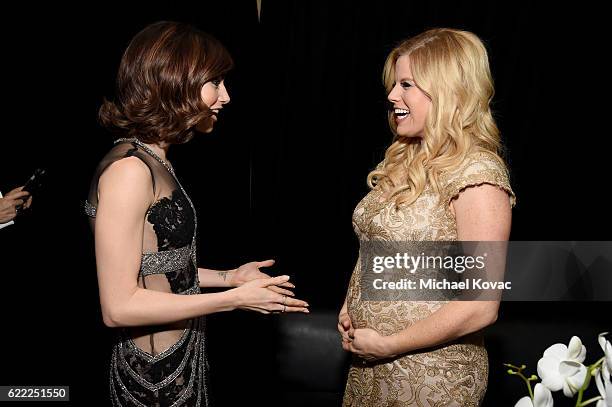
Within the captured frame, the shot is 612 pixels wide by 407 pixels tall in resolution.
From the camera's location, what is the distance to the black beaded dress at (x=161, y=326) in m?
1.51

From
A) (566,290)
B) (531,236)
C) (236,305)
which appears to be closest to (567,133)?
(531,236)

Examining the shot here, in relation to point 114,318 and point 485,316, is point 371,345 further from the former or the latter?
point 114,318

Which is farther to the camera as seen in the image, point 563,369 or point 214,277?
Result: point 214,277

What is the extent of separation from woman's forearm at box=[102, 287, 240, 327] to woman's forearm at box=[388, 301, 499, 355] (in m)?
0.52

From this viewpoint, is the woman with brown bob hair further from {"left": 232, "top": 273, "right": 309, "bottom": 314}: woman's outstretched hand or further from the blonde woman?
the blonde woman

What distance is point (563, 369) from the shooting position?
0.83 metres

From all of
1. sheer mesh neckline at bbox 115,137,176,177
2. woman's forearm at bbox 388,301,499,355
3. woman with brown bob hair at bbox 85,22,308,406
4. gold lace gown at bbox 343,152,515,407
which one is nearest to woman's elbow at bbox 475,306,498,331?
woman's forearm at bbox 388,301,499,355

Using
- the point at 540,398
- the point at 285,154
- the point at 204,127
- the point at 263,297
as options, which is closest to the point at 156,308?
the point at 263,297

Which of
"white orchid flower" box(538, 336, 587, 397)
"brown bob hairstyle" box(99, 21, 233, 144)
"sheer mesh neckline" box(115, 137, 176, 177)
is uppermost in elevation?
"brown bob hairstyle" box(99, 21, 233, 144)

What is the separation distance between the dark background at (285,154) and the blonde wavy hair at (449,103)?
1719 mm

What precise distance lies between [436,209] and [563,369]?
851 mm

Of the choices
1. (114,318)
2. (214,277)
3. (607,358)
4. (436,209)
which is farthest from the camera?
(214,277)

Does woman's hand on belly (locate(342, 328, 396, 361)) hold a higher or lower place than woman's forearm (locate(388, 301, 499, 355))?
lower

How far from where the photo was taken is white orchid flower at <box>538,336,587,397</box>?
0.82m
